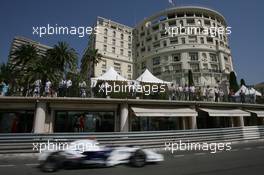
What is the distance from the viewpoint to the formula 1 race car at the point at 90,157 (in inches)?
275

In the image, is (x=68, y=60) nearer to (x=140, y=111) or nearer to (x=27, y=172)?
(x=140, y=111)

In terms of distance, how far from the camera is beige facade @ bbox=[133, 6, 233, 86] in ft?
176

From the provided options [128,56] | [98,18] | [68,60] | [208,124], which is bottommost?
[208,124]

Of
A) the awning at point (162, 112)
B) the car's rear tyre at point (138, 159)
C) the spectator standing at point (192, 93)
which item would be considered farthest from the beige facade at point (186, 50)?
the car's rear tyre at point (138, 159)

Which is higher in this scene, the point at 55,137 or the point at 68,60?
the point at 68,60

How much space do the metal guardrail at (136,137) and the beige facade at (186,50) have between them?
37352mm

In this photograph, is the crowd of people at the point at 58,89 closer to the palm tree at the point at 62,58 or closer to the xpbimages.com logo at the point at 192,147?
the xpbimages.com logo at the point at 192,147

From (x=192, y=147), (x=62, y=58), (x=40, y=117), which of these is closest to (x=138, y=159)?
(x=192, y=147)

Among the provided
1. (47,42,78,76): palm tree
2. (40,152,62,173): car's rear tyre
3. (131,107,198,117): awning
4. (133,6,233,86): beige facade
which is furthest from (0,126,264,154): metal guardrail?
(133,6,233,86): beige facade

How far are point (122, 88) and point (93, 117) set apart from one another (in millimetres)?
3602

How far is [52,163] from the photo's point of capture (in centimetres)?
693

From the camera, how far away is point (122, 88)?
17.2m

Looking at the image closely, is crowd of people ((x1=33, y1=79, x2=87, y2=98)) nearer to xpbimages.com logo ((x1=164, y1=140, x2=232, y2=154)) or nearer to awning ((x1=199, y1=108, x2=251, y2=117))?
xpbimages.com logo ((x1=164, y1=140, x2=232, y2=154))

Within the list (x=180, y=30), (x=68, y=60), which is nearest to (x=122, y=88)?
(x=68, y=60)
